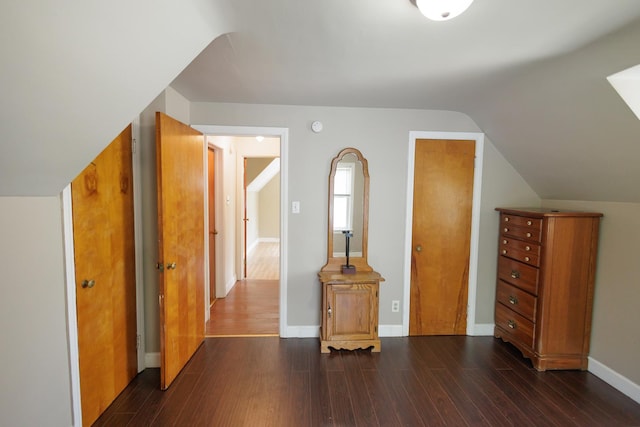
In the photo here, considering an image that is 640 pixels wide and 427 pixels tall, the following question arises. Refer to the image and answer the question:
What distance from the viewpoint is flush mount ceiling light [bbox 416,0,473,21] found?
1.13 m

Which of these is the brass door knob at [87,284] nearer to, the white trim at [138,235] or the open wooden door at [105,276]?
the open wooden door at [105,276]

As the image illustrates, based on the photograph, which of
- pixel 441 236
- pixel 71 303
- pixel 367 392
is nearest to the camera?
pixel 71 303

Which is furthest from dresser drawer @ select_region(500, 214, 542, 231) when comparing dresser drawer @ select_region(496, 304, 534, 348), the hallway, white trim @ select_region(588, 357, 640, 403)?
the hallway

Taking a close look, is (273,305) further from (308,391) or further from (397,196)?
(397,196)

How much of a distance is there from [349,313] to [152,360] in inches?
65.2

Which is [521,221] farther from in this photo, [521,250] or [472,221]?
[472,221]

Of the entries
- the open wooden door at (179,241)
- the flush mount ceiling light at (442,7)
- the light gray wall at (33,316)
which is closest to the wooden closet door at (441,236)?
the flush mount ceiling light at (442,7)

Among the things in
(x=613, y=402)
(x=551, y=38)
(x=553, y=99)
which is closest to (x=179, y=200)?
(x=551, y=38)

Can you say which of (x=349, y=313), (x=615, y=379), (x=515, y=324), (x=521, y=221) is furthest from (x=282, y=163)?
(x=615, y=379)

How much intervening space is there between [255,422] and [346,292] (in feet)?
3.80

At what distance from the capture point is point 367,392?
2.04 meters

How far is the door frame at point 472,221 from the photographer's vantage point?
279 cm

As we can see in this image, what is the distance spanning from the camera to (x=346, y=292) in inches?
100

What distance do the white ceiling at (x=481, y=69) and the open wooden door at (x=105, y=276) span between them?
880mm
